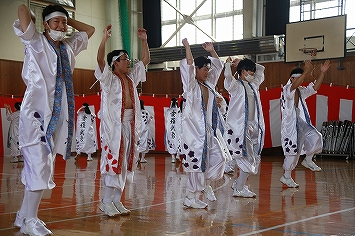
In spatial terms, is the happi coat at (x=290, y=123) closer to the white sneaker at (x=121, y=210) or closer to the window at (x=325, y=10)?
the white sneaker at (x=121, y=210)

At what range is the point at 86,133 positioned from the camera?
1272cm

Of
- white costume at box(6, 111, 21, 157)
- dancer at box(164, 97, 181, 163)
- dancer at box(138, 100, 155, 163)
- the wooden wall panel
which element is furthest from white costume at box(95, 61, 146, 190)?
the wooden wall panel

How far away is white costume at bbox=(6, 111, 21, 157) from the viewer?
1251 cm

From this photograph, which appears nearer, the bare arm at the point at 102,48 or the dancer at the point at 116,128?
the bare arm at the point at 102,48

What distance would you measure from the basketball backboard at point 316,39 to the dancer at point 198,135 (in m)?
7.38

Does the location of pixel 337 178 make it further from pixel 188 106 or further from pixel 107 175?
pixel 107 175

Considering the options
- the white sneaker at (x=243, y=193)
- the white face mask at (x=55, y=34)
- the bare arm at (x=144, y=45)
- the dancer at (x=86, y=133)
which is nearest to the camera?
the white face mask at (x=55, y=34)

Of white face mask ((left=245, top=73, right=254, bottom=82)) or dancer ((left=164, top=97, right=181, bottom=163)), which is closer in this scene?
white face mask ((left=245, top=73, right=254, bottom=82))

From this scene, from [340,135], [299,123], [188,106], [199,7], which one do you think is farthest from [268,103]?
[188,106]

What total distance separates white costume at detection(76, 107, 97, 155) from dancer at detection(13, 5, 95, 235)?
884cm

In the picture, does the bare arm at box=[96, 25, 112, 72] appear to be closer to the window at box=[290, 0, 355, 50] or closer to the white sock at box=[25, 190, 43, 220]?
the white sock at box=[25, 190, 43, 220]

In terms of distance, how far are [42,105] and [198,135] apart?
1766 mm

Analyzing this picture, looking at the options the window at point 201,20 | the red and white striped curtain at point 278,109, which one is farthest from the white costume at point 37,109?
the window at point 201,20

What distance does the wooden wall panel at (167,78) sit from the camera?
12555 millimetres
